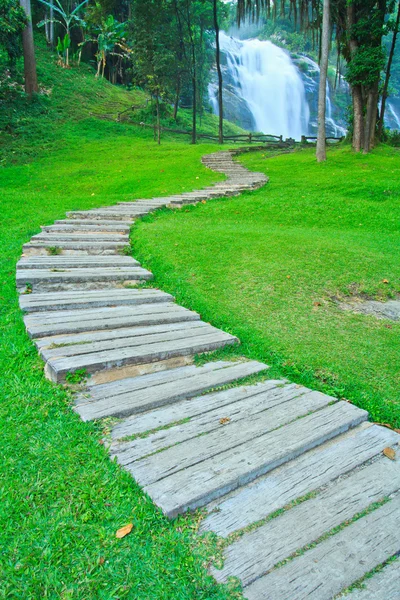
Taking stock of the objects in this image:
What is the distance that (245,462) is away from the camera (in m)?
1.90

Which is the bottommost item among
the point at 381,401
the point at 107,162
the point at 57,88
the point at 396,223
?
the point at 381,401

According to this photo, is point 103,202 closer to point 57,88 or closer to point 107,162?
point 107,162

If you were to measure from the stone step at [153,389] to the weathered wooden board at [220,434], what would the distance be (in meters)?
0.19

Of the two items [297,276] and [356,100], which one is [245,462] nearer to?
[297,276]

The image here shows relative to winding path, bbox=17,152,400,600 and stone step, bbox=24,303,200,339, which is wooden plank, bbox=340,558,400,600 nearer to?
winding path, bbox=17,152,400,600

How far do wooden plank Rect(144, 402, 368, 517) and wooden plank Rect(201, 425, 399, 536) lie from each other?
44 mm

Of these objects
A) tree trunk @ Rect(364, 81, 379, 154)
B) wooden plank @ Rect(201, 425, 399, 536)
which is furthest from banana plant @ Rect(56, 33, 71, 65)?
wooden plank @ Rect(201, 425, 399, 536)

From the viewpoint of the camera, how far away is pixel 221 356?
10.1 ft

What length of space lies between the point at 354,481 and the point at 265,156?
18310 millimetres

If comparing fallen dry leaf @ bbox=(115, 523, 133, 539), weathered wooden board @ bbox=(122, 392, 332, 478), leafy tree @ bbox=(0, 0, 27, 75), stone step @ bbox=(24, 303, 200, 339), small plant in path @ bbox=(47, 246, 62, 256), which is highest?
leafy tree @ bbox=(0, 0, 27, 75)

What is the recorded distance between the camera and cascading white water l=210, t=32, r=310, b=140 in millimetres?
46781

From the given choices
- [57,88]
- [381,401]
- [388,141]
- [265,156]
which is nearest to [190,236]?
[381,401]

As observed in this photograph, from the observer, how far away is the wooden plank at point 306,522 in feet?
4.82

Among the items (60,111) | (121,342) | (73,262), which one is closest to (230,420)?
(121,342)
